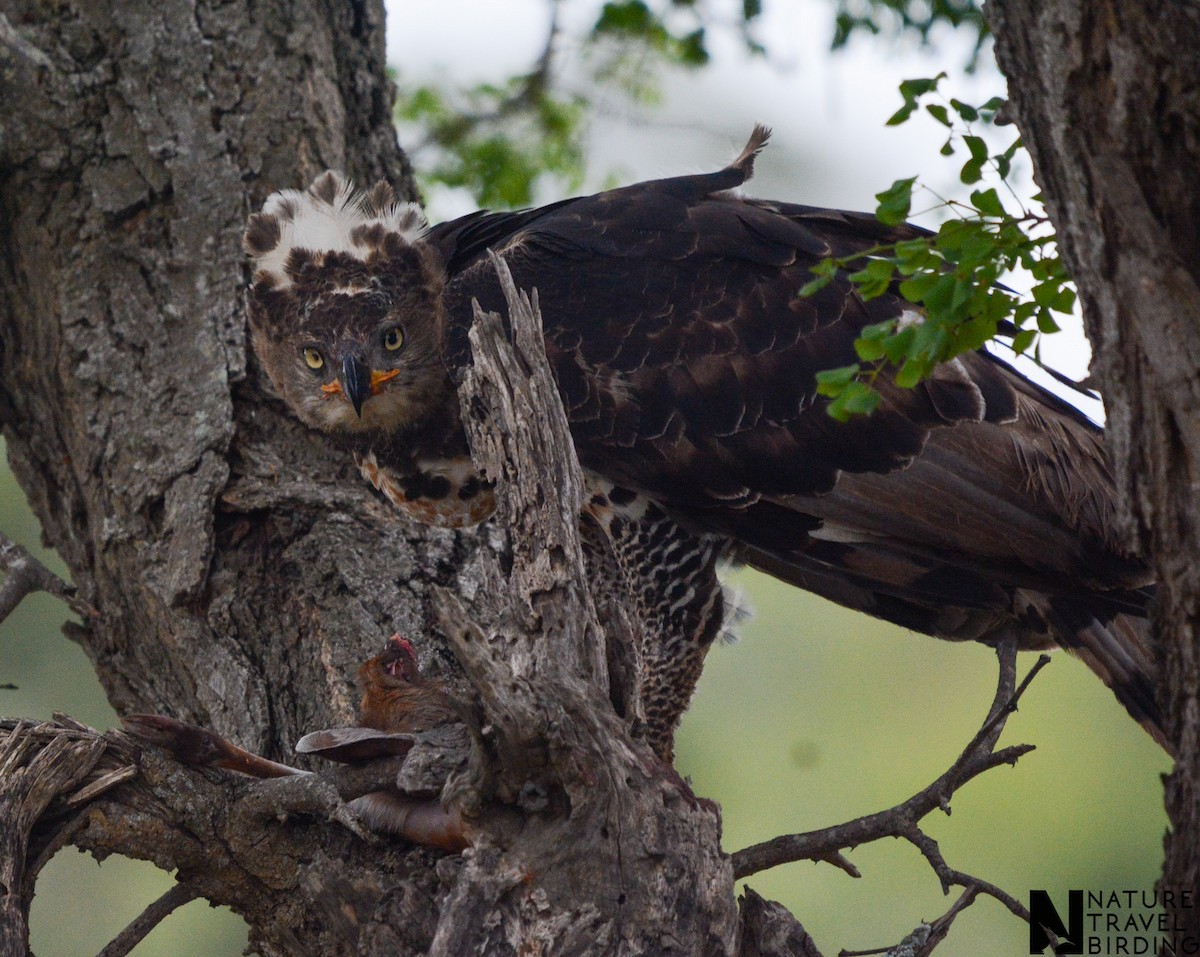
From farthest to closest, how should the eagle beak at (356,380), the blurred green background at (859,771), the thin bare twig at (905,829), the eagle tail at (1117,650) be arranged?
the blurred green background at (859,771)
the eagle beak at (356,380)
the eagle tail at (1117,650)
the thin bare twig at (905,829)

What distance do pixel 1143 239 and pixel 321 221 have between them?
289 centimetres

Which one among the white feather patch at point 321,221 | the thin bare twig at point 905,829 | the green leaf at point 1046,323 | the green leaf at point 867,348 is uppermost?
the white feather patch at point 321,221

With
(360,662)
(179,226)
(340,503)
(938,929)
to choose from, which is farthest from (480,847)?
(179,226)

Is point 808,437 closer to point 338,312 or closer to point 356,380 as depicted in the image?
point 356,380

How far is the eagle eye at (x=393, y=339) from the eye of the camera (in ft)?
12.8

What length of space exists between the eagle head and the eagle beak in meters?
0.01

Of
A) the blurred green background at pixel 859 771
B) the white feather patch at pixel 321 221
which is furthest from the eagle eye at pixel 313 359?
the blurred green background at pixel 859 771

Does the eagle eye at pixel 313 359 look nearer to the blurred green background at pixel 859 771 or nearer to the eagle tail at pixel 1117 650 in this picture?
the eagle tail at pixel 1117 650

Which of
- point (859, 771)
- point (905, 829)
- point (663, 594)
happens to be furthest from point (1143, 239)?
point (859, 771)

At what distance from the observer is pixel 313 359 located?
3.85m

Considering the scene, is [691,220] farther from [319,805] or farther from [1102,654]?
[319,805]

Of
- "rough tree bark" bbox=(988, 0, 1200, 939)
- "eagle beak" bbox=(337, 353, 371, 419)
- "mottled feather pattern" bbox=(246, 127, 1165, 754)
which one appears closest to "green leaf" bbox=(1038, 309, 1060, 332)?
"rough tree bark" bbox=(988, 0, 1200, 939)

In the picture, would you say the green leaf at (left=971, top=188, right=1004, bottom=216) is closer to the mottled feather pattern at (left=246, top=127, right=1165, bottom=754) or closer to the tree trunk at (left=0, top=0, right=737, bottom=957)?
the tree trunk at (left=0, top=0, right=737, bottom=957)

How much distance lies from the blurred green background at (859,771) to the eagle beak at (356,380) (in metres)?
4.51
